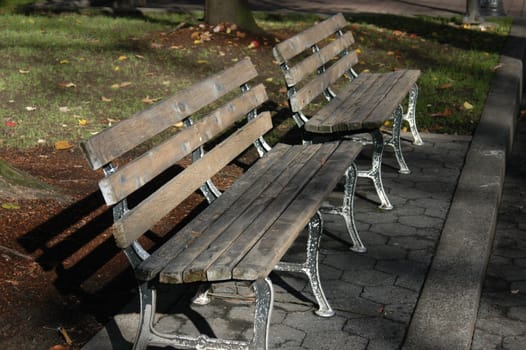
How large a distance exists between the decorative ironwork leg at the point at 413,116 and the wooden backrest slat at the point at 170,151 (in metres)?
2.34

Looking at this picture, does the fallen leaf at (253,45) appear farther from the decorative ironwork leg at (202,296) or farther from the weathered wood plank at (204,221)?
the decorative ironwork leg at (202,296)

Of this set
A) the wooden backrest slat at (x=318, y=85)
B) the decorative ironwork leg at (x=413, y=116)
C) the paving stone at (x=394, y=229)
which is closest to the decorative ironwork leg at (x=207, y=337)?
the paving stone at (x=394, y=229)

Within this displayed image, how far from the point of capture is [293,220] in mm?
4117

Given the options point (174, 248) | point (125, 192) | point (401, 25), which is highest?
point (125, 192)

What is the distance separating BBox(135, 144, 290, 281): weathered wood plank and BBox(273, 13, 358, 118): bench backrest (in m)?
0.69

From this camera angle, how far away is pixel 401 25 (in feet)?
44.7

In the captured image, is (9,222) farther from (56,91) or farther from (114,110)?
(56,91)

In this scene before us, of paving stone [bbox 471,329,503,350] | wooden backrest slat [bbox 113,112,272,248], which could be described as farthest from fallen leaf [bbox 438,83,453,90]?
paving stone [bbox 471,329,503,350]

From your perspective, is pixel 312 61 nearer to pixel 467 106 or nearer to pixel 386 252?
pixel 386 252

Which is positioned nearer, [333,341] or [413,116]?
[333,341]

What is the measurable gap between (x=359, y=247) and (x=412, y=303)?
2.52 feet

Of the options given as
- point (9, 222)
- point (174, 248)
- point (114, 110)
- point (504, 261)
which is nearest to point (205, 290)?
point (174, 248)

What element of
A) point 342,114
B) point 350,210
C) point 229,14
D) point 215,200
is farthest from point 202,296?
point 229,14

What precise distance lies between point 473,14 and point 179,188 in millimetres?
10496
